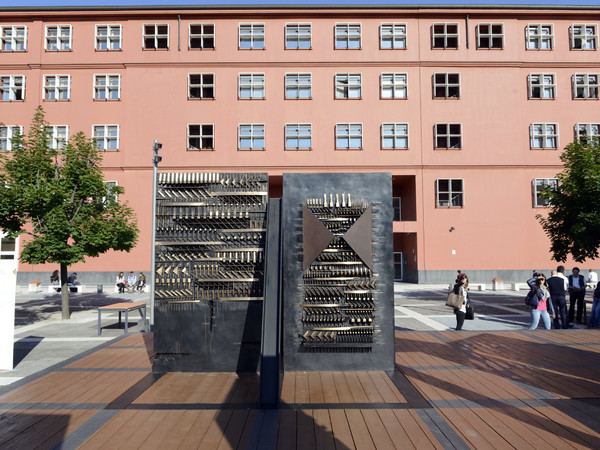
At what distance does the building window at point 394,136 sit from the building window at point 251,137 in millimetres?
9256

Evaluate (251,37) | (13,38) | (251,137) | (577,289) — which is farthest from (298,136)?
(13,38)

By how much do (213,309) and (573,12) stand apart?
37.0 m

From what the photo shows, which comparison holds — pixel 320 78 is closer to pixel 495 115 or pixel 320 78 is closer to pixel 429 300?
pixel 495 115

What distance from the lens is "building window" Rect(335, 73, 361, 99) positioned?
28859mm

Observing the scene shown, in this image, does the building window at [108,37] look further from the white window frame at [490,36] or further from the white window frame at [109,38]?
the white window frame at [490,36]

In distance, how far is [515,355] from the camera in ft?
24.3

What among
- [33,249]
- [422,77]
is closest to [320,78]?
[422,77]

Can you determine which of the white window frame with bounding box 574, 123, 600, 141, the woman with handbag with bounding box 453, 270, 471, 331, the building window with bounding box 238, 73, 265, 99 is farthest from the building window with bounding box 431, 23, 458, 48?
the woman with handbag with bounding box 453, 270, 471, 331

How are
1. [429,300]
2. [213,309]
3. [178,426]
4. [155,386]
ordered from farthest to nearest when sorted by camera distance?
[429,300]
[213,309]
[155,386]
[178,426]

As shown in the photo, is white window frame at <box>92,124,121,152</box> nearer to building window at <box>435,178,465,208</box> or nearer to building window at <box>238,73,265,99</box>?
building window at <box>238,73,265,99</box>

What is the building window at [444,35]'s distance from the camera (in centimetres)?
2920

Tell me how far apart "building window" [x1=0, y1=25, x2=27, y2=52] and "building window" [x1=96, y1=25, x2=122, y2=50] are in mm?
5797

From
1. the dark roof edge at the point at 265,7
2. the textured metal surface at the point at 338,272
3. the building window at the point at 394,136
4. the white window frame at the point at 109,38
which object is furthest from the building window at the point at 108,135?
the textured metal surface at the point at 338,272

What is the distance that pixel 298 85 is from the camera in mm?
28844
